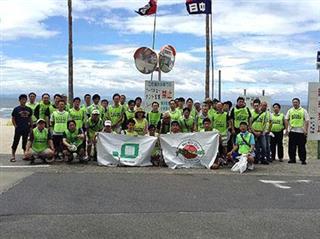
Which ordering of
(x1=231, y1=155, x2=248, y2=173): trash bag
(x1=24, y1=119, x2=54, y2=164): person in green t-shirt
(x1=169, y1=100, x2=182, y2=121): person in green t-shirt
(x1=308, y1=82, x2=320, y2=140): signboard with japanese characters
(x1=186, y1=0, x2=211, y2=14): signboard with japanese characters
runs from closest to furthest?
1. (x1=231, y1=155, x2=248, y2=173): trash bag
2. (x1=24, y1=119, x2=54, y2=164): person in green t-shirt
3. (x1=169, y1=100, x2=182, y2=121): person in green t-shirt
4. (x1=308, y1=82, x2=320, y2=140): signboard with japanese characters
5. (x1=186, y1=0, x2=211, y2=14): signboard with japanese characters

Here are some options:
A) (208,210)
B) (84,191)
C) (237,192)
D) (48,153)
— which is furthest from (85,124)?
(208,210)

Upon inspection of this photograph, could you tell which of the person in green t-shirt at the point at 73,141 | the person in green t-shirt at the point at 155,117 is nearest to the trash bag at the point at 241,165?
the person in green t-shirt at the point at 155,117

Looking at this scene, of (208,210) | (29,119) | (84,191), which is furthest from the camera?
(29,119)

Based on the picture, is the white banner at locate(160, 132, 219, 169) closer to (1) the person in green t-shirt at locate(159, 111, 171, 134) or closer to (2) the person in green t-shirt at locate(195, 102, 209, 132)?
(1) the person in green t-shirt at locate(159, 111, 171, 134)

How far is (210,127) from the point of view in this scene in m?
13.4

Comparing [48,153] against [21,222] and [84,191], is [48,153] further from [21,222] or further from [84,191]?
[21,222]

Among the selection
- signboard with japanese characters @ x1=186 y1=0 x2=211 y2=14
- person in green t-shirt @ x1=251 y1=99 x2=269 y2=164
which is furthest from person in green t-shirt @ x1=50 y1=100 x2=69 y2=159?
signboard with japanese characters @ x1=186 y1=0 x2=211 y2=14

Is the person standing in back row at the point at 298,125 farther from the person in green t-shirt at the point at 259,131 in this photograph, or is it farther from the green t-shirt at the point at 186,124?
the green t-shirt at the point at 186,124

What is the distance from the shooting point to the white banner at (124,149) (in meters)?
13.1

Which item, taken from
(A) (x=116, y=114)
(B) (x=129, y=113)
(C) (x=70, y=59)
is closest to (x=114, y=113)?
(A) (x=116, y=114)

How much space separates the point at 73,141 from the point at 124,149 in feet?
4.47

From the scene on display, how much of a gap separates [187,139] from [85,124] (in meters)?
2.82

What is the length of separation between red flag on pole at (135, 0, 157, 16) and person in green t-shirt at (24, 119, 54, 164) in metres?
8.03

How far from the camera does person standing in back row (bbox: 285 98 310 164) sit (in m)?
14.2
